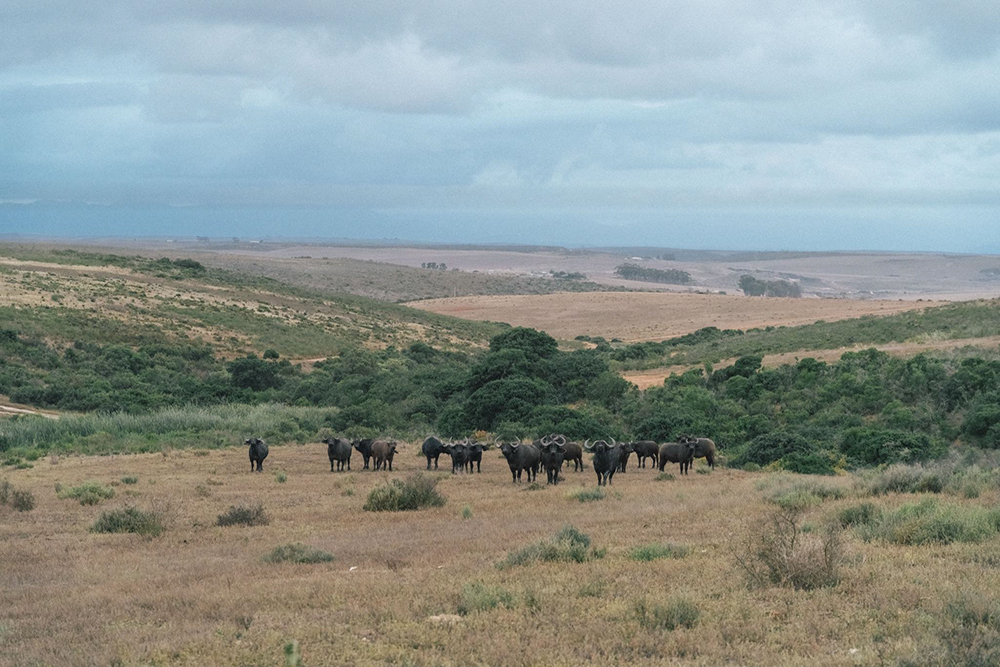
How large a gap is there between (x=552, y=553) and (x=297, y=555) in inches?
139

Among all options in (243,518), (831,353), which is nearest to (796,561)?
(243,518)

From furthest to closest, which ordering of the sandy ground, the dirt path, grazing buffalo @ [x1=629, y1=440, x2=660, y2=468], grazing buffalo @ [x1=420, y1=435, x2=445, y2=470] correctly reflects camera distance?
the sandy ground
the dirt path
grazing buffalo @ [x1=629, y1=440, x2=660, y2=468]
grazing buffalo @ [x1=420, y1=435, x2=445, y2=470]

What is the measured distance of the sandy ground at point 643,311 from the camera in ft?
273

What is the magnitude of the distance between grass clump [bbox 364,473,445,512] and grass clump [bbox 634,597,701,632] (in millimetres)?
10017

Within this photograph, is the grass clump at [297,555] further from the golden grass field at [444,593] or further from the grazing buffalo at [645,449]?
the grazing buffalo at [645,449]

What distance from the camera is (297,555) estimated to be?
45.2ft

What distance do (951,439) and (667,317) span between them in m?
66.5

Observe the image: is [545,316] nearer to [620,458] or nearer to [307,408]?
[307,408]

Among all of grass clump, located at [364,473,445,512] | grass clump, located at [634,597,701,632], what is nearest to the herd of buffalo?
grass clump, located at [364,473,445,512]

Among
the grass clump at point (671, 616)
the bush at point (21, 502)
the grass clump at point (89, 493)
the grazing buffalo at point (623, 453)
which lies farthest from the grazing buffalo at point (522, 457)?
the grass clump at point (671, 616)

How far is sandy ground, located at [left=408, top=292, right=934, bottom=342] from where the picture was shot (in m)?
83.2

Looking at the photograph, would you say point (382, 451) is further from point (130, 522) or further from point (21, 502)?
point (130, 522)

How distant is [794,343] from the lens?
52.2 meters

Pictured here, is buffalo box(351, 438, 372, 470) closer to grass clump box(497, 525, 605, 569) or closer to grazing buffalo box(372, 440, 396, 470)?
grazing buffalo box(372, 440, 396, 470)
